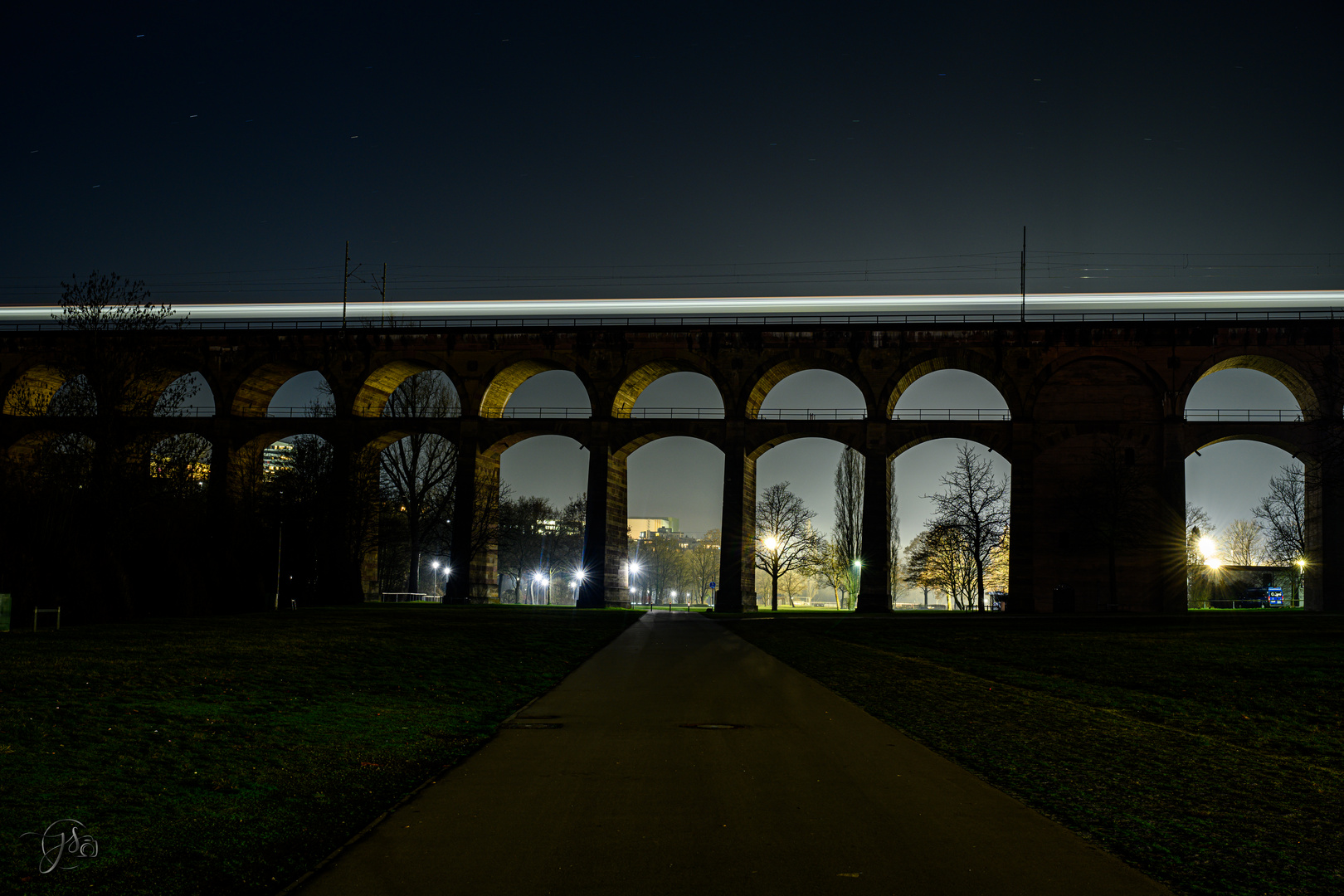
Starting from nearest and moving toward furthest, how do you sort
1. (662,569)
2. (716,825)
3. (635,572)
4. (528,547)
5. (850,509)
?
(716,825) < (850,509) < (635,572) < (528,547) < (662,569)

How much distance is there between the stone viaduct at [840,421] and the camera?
162ft

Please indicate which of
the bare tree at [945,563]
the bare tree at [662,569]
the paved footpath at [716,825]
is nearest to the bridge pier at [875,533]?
the bare tree at [945,563]

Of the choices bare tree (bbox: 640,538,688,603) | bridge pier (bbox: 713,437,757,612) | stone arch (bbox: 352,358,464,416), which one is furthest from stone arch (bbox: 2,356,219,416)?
bare tree (bbox: 640,538,688,603)

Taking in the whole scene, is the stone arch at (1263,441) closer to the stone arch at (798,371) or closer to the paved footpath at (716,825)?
the stone arch at (798,371)

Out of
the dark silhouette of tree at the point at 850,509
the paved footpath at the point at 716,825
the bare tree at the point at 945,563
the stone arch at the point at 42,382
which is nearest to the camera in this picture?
the paved footpath at the point at 716,825

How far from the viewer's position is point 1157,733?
10461 millimetres

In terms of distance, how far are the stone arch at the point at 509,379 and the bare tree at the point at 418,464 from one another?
8.70 feet

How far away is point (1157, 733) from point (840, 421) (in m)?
41.3

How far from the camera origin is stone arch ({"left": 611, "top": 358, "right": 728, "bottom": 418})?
173ft

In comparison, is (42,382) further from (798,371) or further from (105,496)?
(798,371)

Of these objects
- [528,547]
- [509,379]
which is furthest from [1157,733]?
[528,547]

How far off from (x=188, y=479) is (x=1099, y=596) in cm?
4060

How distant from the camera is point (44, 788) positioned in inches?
269

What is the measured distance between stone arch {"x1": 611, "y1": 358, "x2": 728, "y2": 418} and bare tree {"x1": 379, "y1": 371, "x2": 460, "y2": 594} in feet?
30.6
